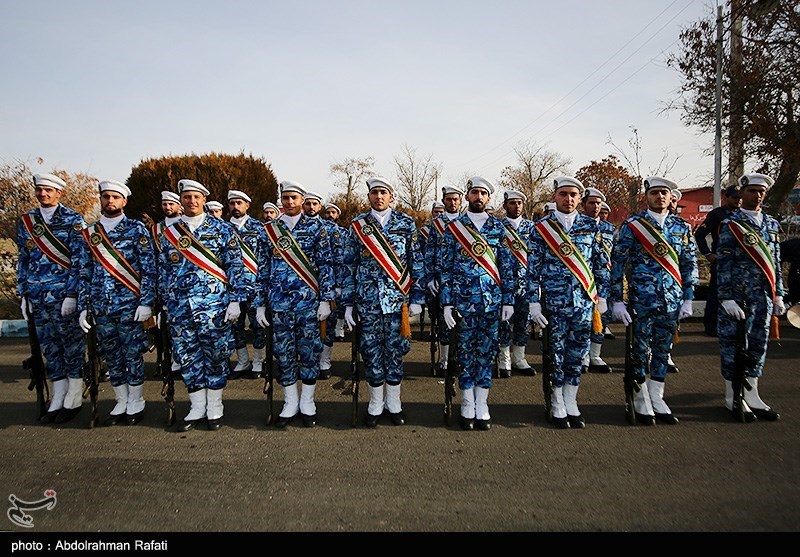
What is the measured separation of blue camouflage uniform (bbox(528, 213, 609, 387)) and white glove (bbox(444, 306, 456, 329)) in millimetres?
769

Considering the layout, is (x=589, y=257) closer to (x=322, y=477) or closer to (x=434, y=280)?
(x=434, y=280)

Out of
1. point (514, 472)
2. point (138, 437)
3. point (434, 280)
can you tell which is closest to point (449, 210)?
point (434, 280)

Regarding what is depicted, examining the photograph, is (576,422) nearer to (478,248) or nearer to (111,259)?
(478,248)

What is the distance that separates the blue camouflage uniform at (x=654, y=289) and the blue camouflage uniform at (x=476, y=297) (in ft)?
3.72

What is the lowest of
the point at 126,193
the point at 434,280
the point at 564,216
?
the point at 434,280

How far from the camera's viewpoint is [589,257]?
175 inches

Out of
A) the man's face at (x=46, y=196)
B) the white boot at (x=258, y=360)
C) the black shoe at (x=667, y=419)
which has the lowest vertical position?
the black shoe at (x=667, y=419)

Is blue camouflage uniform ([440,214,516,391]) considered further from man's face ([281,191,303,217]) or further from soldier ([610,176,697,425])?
man's face ([281,191,303,217])

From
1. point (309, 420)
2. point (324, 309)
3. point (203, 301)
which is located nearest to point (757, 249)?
point (324, 309)

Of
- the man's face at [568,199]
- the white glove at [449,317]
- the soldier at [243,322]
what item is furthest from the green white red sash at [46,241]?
the man's face at [568,199]

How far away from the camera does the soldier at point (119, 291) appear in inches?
175

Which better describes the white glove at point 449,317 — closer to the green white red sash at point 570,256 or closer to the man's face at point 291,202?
the green white red sash at point 570,256

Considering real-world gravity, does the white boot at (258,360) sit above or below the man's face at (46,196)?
below
